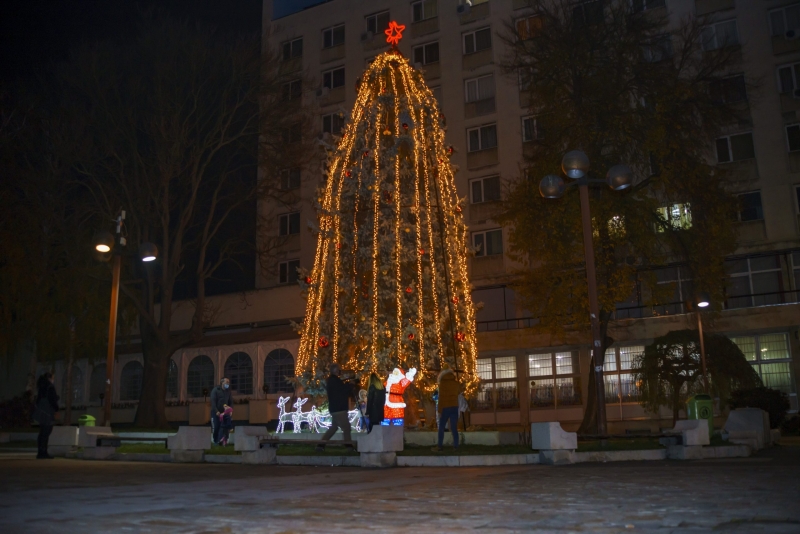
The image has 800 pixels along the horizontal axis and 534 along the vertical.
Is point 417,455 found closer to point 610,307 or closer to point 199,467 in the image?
point 199,467

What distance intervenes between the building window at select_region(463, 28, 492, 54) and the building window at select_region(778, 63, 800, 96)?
13.8 m

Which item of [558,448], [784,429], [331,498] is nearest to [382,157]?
[558,448]

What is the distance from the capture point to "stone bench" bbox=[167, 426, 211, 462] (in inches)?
594

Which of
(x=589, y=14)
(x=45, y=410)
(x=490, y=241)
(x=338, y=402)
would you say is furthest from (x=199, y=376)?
(x=589, y=14)

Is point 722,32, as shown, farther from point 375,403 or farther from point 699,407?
point 375,403

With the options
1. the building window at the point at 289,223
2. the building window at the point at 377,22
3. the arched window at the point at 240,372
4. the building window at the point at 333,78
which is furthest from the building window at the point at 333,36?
the arched window at the point at 240,372

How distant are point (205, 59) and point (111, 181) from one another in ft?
19.0

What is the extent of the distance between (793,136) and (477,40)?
52.7 feet

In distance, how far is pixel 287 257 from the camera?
144 ft

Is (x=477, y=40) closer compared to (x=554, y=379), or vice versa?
(x=554, y=379)

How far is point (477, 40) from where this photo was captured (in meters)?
40.6

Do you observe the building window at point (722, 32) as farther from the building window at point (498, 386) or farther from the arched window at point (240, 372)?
the arched window at point (240, 372)

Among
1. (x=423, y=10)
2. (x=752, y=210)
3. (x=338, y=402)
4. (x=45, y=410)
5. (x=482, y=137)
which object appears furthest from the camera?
(x=423, y=10)

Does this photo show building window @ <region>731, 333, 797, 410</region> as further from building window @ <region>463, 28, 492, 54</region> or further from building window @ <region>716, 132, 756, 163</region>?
building window @ <region>463, 28, 492, 54</region>
